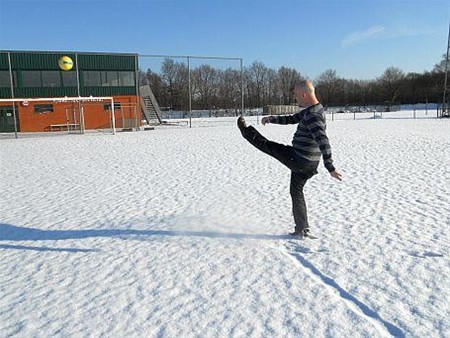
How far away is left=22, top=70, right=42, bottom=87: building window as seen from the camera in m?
30.1

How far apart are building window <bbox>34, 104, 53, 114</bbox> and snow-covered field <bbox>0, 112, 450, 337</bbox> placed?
956 inches

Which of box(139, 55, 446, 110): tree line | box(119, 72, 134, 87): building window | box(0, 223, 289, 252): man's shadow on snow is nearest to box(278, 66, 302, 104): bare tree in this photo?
box(139, 55, 446, 110): tree line

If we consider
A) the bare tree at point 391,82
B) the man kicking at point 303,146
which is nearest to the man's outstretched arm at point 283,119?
the man kicking at point 303,146

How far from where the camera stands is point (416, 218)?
528 cm

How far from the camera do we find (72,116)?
3069 cm

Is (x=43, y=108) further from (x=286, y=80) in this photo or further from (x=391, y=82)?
(x=391, y=82)

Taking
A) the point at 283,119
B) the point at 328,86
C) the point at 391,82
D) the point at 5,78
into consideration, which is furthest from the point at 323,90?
the point at 283,119

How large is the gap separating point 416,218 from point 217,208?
2960 mm

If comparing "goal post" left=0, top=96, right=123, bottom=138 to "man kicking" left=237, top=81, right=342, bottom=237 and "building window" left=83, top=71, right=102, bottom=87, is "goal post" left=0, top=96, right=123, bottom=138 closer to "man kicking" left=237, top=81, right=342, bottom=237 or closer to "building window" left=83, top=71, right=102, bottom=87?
"building window" left=83, top=71, right=102, bottom=87

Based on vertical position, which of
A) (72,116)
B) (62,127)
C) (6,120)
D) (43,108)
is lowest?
(62,127)

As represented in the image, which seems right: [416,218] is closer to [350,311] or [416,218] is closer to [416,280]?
[416,280]

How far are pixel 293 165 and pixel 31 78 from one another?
1246 inches

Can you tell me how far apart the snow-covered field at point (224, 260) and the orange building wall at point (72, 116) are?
2289 cm

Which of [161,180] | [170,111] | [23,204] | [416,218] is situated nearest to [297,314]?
[416,218]
